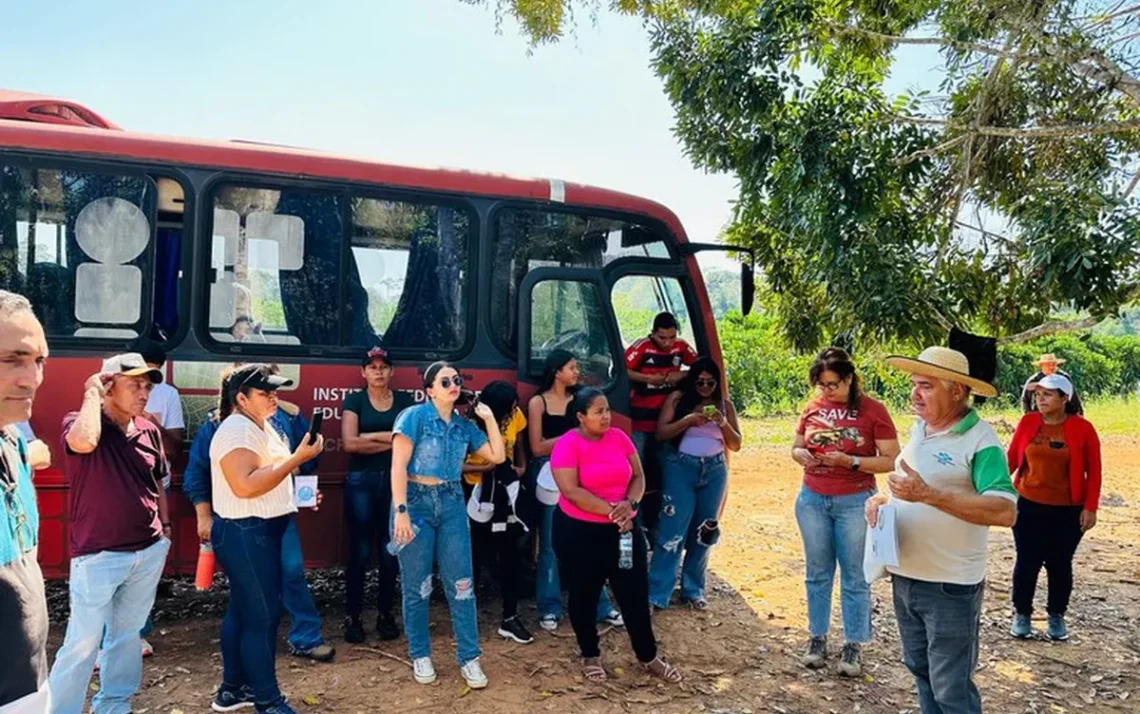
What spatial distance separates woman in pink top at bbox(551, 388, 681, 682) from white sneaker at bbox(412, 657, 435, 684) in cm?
84

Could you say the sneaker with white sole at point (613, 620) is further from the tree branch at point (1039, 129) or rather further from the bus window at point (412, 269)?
the tree branch at point (1039, 129)

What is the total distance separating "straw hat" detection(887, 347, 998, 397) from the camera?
3016 millimetres

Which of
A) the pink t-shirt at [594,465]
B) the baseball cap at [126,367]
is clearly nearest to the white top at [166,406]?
the baseball cap at [126,367]

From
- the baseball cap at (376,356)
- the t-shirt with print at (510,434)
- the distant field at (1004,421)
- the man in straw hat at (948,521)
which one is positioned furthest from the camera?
the distant field at (1004,421)

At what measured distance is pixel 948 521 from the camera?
2980 mm

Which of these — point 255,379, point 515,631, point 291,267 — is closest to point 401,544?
point 255,379

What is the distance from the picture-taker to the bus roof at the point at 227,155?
4.30 m

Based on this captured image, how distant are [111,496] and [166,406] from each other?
1152mm

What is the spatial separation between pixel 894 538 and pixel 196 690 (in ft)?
11.7

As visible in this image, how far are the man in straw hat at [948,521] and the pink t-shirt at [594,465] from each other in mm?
1510

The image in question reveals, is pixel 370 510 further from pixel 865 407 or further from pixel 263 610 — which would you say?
pixel 865 407

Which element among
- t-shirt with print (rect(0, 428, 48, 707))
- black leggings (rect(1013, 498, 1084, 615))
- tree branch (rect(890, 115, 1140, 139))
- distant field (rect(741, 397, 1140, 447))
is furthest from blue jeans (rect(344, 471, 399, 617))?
distant field (rect(741, 397, 1140, 447))

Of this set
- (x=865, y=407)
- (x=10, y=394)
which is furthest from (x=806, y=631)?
(x=10, y=394)

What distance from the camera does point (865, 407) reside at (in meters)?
4.33
